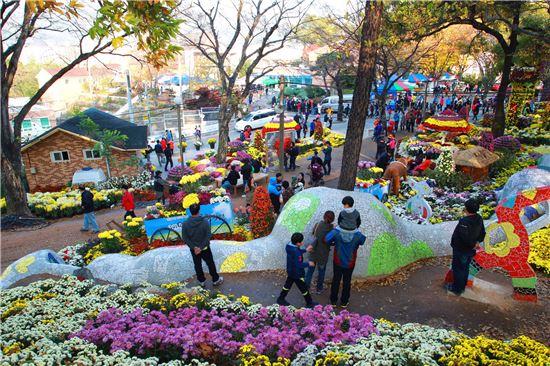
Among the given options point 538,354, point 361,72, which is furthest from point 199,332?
point 361,72

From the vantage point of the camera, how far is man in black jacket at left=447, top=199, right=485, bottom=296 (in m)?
5.98

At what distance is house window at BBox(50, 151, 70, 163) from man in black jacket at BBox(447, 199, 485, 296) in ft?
68.5

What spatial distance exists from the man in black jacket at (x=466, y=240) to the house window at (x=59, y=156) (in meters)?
20.9

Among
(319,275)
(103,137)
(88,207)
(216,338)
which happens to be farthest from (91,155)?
(216,338)

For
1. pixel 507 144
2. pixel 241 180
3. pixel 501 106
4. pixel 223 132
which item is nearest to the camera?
pixel 241 180

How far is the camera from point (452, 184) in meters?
13.5

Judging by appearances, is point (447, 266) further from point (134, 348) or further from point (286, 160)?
point (286, 160)

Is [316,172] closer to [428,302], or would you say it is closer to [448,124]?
[448,124]

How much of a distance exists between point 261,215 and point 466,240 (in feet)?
14.8

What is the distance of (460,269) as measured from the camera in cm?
636

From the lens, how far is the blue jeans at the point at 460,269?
6.22 m

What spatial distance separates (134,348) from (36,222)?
1192cm

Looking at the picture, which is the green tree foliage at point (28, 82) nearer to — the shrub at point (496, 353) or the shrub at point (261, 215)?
the shrub at point (261, 215)

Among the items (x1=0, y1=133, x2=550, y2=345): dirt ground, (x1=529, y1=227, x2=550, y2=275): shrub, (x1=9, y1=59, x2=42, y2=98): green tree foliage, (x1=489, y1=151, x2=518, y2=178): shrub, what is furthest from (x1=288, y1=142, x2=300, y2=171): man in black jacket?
(x1=9, y1=59, x2=42, y2=98): green tree foliage
